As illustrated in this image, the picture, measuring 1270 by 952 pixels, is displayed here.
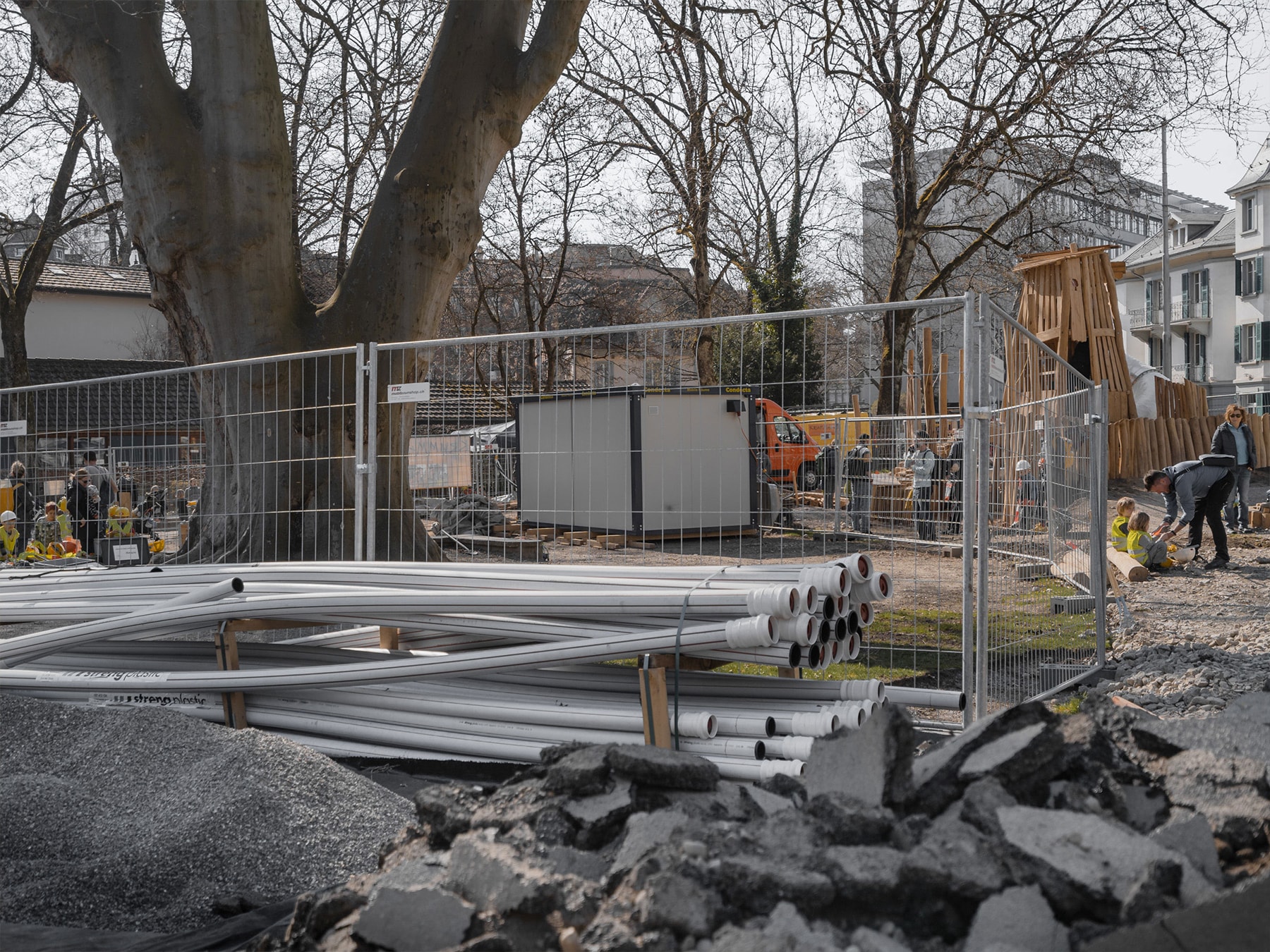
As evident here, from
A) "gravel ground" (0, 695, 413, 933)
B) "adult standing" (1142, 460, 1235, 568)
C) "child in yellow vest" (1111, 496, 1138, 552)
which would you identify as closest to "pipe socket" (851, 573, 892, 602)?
"gravel ground" (0, 695, 413, 933)

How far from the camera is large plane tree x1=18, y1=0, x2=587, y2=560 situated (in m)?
8.63

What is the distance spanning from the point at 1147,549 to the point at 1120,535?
0.35 m

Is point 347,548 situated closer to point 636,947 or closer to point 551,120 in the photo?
point 636,947

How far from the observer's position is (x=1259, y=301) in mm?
51250

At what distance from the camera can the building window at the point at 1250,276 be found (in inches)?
2012

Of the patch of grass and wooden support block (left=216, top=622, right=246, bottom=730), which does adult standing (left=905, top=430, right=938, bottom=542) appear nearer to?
the patch of grass

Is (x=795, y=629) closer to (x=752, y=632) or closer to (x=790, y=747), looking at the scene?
(x=752, y=632)

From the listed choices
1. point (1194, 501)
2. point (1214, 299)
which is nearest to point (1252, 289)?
point (1214, 299)

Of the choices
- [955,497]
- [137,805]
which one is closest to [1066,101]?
[955,497]

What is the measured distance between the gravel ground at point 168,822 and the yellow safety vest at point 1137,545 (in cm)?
1068

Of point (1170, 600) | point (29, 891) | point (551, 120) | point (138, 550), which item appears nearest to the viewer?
point (29, 891)

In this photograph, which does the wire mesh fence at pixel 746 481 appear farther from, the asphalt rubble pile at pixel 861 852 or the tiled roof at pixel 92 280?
the tiled roof at pixel 92 280

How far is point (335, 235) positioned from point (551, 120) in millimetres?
4950

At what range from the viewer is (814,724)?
14.3 feet
